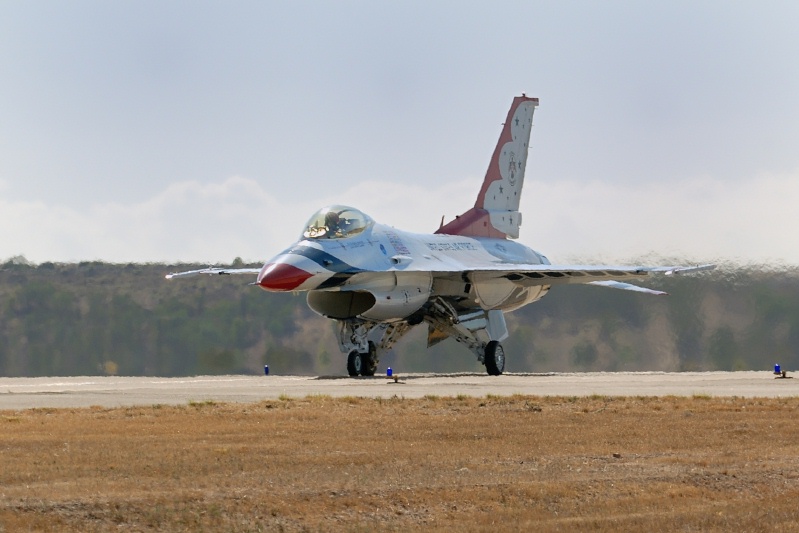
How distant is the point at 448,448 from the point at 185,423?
4.18 metres

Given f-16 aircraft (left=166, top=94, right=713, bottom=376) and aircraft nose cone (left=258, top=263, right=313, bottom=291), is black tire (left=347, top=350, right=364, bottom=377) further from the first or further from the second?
aircraft nose cone (left=258, top=263, right=313, bottom=291)

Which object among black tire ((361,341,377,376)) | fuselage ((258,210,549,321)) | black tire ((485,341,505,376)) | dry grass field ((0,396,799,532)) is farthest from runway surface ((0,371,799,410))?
black tire ((485,341,505,376))

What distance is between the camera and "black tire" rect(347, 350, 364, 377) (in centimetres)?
3481

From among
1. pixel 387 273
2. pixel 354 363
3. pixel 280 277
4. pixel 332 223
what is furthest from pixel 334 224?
pixel 354 363

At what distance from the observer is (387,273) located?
113 feet

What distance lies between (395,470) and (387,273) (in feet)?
69.3

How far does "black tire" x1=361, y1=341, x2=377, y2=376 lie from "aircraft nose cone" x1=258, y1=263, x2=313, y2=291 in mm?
4823

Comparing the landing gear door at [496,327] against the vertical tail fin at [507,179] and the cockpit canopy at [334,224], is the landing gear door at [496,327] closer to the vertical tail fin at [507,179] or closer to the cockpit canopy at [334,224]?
the vertical tail fin at [507,179]

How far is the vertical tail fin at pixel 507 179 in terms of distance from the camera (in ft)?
139

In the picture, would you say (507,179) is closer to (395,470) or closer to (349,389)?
(349,389)

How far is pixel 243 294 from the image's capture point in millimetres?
46125

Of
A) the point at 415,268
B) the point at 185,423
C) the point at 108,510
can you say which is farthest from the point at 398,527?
the point at 415,268

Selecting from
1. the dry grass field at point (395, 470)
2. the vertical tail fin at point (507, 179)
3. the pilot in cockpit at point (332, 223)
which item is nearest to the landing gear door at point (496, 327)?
the vertical tail fin at point (507, 179)

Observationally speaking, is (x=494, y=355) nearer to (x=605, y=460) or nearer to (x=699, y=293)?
(x=699, y=293)
